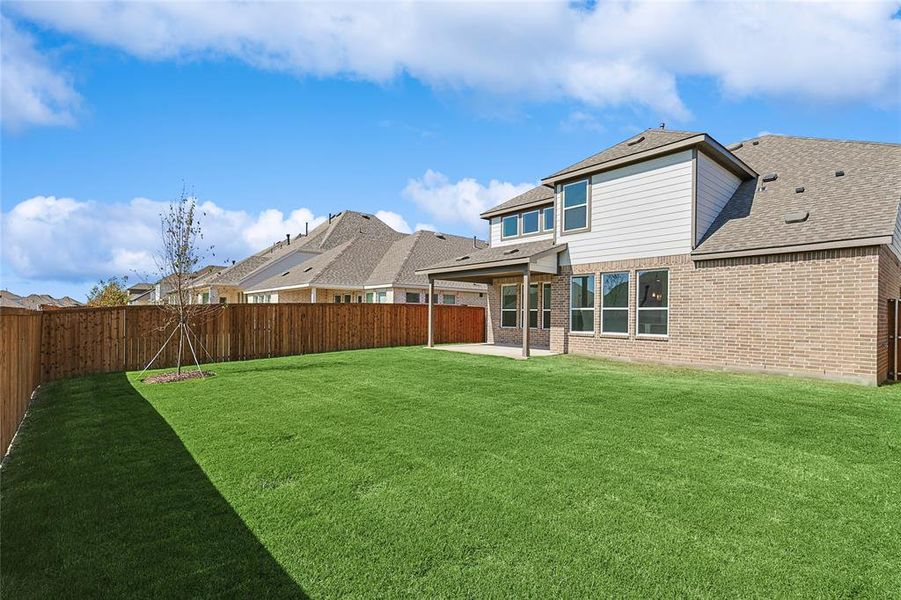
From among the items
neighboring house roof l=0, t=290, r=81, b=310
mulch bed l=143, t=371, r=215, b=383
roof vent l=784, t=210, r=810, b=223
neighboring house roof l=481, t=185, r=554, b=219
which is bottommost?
mulch bed l=143, t=371, r=215, b=383

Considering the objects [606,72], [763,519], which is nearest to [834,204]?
[606,72]

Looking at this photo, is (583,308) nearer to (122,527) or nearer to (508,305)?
(508,305)

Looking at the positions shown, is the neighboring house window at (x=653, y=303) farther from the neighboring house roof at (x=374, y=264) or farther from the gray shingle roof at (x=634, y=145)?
the neighboring house roof at (x=374, y=264)

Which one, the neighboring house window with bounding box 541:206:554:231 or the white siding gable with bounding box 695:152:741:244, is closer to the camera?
the white siding gable with bounding box 695:152:741:244

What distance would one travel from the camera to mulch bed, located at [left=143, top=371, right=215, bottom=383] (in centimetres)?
991

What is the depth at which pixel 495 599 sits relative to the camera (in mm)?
2488

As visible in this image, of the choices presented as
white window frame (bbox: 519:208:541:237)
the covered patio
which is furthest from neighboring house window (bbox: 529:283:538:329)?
white window frame (bbox: 519:208:541:237)

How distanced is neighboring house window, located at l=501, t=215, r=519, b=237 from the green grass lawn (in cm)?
1110

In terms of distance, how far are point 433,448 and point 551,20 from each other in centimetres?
930

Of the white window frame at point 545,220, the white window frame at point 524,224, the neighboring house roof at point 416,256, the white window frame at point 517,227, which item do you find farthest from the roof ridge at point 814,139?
the neighboring house roof at point 416,256

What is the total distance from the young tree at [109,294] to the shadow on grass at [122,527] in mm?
32183

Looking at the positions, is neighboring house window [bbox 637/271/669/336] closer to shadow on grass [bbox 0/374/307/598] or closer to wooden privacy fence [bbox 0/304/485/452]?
wooden privacy fence [bbox 0/304/485/452]

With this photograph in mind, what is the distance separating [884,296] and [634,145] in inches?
282

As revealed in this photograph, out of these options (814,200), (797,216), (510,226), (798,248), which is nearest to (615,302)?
(798,248)
